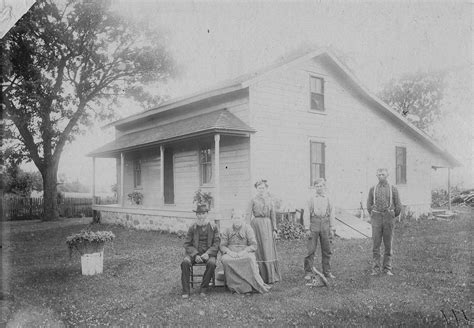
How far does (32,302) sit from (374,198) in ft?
20.3

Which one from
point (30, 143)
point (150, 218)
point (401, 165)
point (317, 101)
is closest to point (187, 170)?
point (150, 218)

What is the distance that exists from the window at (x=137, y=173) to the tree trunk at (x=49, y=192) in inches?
269

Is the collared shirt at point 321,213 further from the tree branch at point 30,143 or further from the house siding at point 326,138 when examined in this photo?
the tree branch at point 30,143

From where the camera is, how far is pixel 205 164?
15102mm

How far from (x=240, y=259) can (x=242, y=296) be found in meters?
0.59

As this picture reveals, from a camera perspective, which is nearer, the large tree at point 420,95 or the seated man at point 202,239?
the seated man at point 202,239

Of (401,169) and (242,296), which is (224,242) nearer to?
(242,296)

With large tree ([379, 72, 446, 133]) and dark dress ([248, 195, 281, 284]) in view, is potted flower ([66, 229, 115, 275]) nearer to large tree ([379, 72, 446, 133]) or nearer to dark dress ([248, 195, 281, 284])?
dark dress ([248, 195, 281, 284])

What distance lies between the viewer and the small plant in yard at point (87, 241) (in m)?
8.09

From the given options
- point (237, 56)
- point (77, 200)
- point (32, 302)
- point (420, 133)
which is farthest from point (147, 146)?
point (77, 200)


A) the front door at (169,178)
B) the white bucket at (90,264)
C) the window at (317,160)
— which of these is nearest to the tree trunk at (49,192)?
the front door at (169,178)

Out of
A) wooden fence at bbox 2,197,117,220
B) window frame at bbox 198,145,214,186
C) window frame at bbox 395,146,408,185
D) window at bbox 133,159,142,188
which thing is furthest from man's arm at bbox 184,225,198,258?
wooden fence at bbox 2,197,117,220

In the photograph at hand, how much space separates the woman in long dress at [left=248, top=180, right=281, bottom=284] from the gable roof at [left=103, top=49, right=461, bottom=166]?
6.16m

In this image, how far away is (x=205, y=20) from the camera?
1065 cm
